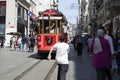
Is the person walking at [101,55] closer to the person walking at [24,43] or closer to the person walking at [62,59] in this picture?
the person walking at [62,59]

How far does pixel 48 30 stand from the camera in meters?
31.8

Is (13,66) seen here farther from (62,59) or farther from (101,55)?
(101,55)

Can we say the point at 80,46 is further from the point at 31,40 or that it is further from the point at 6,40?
the point at 6,40

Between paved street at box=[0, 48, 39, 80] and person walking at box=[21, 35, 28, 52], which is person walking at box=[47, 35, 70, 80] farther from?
person walking at box=[21, 35, 28, 52]

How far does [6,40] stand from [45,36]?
28273 millimetres

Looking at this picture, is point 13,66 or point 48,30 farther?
point 48,30

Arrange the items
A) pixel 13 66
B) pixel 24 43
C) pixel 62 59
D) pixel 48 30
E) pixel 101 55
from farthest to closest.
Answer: pixel 24 43, pixel 48 30, pixel 13 66, pixel 62 59, pixel 101 55

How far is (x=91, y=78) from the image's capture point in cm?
1766

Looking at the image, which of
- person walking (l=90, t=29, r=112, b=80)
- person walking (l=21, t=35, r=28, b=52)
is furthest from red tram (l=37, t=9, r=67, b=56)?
person walking (l=90, t=29, r=112, b=80)

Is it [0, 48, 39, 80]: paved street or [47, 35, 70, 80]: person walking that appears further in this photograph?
[0, 48, 39, 80]: paved street

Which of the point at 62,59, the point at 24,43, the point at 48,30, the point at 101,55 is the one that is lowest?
the point at 62,59

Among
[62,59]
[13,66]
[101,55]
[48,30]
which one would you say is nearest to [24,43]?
[48,30]

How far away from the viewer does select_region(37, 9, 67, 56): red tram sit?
103 ft

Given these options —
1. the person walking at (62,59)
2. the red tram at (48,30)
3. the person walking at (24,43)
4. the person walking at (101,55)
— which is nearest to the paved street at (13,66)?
the red tram at (48,30)
